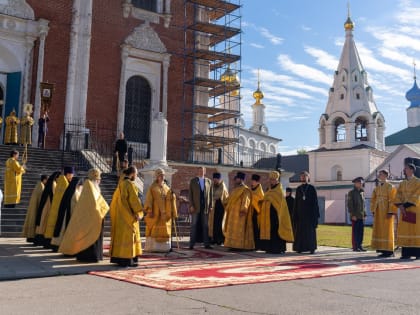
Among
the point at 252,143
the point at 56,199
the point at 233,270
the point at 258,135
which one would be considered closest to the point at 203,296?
the point at 233,270

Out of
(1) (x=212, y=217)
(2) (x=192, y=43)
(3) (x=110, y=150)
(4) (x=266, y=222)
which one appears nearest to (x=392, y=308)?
(4) (x=266, y=222)

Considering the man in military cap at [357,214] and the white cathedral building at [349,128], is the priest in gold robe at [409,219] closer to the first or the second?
the man in military cap at [357,214]

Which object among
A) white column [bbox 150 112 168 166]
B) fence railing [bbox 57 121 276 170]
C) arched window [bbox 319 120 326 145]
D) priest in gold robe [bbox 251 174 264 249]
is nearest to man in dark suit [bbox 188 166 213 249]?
priest in gold robe [bbox 251 174 264 249]

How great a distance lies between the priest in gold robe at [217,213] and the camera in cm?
1107

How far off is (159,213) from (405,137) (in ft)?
182

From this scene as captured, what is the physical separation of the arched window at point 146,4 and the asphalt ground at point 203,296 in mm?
17082

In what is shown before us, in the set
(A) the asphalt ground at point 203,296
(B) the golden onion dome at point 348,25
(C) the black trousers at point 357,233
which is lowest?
(A) the asphalt ground at point 203,296

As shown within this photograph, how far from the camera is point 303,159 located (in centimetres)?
5669

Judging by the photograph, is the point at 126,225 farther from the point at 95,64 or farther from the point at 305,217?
the point at 95,64

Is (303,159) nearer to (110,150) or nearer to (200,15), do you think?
(200,15)

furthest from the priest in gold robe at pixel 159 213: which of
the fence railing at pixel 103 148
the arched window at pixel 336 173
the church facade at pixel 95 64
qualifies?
the arched window at pixel 336 173

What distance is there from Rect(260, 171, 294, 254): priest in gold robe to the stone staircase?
12.6 feet

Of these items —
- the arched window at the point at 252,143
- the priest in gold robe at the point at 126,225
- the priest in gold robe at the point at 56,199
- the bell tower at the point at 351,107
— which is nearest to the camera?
the priest in gold robe at the point at 126,225

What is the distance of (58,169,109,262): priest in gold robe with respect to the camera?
7.76m
